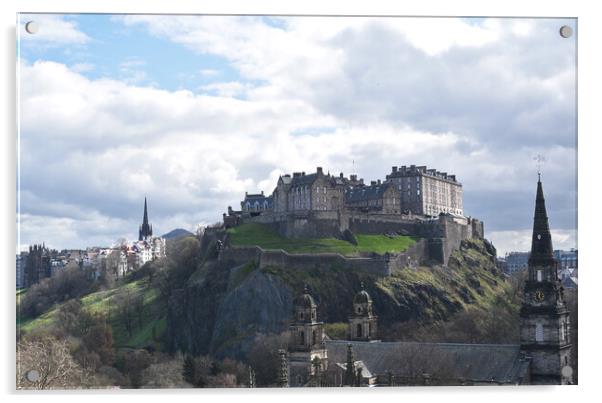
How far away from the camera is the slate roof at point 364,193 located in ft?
123

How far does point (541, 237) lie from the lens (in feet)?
81.5

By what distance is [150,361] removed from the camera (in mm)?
26031

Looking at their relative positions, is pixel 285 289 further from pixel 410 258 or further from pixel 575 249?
pixel 575 249

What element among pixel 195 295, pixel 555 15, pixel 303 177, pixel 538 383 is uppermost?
pixel 555 15

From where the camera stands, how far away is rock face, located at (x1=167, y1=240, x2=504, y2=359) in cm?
3059

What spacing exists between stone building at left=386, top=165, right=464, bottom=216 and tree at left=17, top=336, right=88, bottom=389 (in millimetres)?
10653

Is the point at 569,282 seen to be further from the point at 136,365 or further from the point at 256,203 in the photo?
the point at 256,203

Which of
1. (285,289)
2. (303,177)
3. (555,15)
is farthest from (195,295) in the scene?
(555,15)

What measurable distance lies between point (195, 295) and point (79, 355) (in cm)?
985

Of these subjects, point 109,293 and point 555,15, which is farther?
point 109,293

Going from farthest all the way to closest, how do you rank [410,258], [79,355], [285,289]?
[410,258] < [285,289] < [79,355]

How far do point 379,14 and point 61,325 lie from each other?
1150 centimetres

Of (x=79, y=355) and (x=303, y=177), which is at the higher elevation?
(x=303, y=177)
